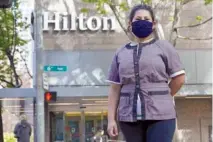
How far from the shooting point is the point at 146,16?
381 centimetres

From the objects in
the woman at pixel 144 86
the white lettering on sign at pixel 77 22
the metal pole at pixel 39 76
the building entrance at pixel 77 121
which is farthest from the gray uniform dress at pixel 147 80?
the building entrance at pixel 77 121

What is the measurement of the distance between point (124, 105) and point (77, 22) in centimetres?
1626

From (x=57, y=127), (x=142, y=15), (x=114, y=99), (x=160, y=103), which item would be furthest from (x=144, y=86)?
(x=57, y=127)

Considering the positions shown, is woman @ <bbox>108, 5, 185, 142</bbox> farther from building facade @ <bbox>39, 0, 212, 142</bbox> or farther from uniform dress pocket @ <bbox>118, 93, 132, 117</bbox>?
building facade @ <bbox>39, 0, 212, 142</bbox>

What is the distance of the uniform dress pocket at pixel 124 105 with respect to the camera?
369 centimetres

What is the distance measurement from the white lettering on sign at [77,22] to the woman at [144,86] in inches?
628

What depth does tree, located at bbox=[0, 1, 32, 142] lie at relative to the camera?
22.8m

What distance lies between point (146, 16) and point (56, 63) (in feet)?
51.4

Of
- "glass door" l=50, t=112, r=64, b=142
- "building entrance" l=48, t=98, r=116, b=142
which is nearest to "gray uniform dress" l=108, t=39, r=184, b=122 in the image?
"building entrance" l=48, t=98, r=116, b=142

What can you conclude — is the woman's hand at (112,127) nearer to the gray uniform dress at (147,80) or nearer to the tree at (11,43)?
the gray uniform dress at (147,80)

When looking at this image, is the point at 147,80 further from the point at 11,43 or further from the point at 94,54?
the point at 11,43

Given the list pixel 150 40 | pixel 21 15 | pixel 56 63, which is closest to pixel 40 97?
pixel 56 63

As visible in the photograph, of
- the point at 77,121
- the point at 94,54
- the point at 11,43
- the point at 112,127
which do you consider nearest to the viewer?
the point at 112,127

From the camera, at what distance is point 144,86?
368 centimetres
